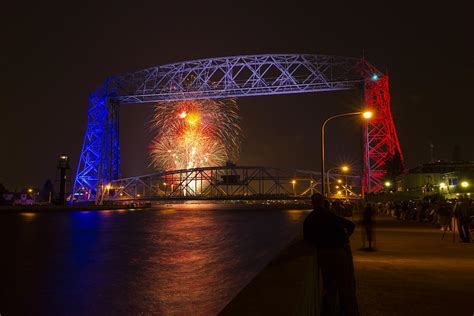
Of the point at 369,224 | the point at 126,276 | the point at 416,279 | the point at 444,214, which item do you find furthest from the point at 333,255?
the point at 444,214

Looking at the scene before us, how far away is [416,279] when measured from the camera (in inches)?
354

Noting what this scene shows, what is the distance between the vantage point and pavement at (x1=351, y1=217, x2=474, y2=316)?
694 centimetres

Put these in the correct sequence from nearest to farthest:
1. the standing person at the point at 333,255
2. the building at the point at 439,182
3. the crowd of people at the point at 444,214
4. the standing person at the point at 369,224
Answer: the standing person at the point at 333,255 < the standing person at the point at 369,224 < the crowd of people at the point at 444,214 < the building at the point at 439,182

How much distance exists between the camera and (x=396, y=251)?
44.0ft

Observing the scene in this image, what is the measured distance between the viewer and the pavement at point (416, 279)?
6941 mm

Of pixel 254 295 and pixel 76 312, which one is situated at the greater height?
pixel 254 295

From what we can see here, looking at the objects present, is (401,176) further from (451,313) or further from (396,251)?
(451,313)

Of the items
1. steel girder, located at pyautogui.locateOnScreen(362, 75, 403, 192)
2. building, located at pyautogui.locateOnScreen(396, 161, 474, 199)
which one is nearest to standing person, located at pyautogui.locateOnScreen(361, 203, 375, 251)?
building, located at pyautogui.locateOnScreen(396, 161, 474, 199)

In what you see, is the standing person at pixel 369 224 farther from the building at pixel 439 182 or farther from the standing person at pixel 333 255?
the building at pixel 439 182

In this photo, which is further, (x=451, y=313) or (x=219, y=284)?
(x=219, y=284)

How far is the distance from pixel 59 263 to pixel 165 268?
13.4 ft

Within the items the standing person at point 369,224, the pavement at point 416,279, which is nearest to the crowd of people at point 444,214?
the standing person at point 369,224

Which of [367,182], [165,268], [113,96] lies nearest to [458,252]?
[165,268]

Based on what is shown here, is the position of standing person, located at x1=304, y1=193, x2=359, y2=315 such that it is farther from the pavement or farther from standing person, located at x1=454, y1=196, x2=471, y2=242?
standing person, located at x1=454, y1=196, x2=471, y2=242
